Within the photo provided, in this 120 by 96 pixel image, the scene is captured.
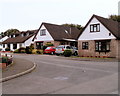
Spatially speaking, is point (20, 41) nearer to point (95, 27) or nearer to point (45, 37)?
point (45, 37)

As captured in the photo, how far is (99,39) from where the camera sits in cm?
2603

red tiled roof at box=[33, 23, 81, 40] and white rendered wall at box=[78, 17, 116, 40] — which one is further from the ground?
red tiled roof at box=[33, 23, 81, 40]

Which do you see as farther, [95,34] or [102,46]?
[95,34]

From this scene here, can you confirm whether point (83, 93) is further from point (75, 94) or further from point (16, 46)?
point (16, 46)

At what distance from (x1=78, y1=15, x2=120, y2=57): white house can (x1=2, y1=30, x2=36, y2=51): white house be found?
845 inches

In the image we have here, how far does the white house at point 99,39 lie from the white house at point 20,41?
845 inches

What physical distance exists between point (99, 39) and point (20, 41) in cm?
2644

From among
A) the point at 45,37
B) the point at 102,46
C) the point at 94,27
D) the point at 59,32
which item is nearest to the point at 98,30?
the point at 94,27

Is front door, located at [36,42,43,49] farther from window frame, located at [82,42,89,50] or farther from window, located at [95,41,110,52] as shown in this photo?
window, located at [95,41,110,52]

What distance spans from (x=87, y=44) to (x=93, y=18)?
4.40 m

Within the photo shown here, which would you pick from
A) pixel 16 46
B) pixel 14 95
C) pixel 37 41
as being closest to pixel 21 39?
pixel 16 46

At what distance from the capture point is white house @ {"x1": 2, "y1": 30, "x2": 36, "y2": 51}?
45.7m

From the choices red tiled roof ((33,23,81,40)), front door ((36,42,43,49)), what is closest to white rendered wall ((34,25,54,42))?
red tiled roof ((33,23,81,40))

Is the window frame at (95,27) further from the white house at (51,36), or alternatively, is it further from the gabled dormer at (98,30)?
the white house at (51,36)
